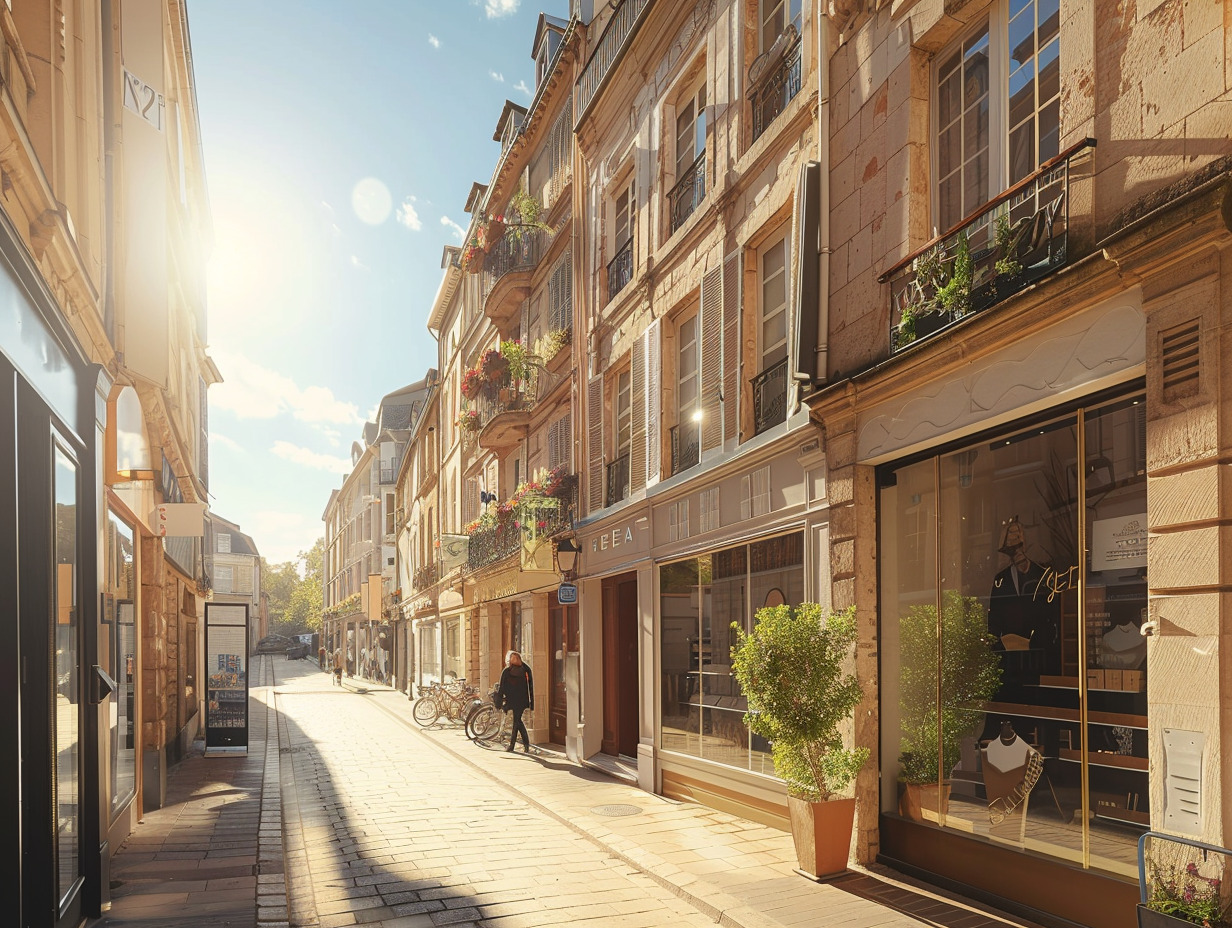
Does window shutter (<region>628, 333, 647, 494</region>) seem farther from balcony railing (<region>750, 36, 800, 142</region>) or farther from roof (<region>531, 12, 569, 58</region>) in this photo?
roof (<region>531, 12, 569, 58</region>)

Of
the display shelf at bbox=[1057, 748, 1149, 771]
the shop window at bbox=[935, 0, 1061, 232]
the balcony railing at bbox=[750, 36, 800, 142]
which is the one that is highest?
the balcony railing at bbox=[750, 36, 800, 142]

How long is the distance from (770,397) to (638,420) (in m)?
3.70

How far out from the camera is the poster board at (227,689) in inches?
652

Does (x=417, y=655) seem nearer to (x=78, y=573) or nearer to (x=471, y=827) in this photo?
(x=471, y=827)

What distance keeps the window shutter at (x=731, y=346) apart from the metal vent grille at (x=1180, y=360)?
19.0 ft

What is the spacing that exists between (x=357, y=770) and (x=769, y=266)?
937 cm

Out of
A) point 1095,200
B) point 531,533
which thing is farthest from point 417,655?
point 1095,200

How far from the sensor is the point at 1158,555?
5266 millimetres

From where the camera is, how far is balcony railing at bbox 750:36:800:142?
10000mm

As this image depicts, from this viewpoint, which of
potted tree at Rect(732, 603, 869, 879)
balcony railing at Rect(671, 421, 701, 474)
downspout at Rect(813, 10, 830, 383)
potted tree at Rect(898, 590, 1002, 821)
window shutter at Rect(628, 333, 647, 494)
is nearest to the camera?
potted tree at Rect(898, 590, 1002, 821)

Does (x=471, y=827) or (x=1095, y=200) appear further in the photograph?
(x=471, y=827)

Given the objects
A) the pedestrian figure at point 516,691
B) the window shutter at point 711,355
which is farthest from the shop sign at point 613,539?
the pedestrian figure at point 516,691

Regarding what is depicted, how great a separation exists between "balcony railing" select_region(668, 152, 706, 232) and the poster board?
32.2 feet

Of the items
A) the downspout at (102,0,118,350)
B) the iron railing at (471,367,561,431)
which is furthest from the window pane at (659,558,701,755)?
the downspout at (102,0,118,350)
